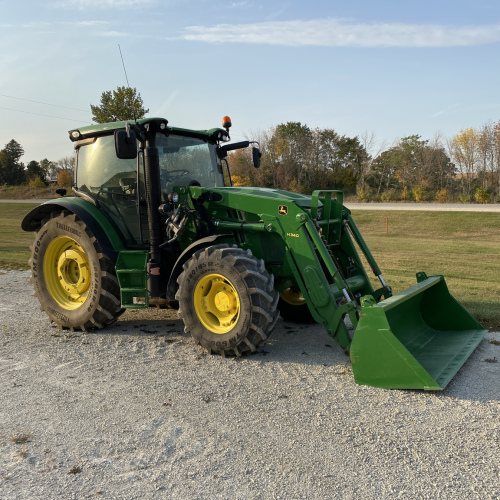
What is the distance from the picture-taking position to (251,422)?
4.05m

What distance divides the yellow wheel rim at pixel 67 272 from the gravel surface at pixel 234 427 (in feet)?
3.39

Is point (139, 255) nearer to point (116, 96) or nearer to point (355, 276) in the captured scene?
point (355, 276)

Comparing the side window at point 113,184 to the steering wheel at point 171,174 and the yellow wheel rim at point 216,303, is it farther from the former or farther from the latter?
the yellow wheel rim at point 216,303

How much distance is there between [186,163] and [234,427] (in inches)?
144

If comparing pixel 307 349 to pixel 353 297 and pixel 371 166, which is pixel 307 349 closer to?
pixel 353 297

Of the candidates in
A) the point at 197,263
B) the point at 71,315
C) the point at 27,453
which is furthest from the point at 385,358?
the point at 71,315

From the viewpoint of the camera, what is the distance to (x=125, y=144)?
18.5 feet

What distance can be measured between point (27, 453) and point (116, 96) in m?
25.3

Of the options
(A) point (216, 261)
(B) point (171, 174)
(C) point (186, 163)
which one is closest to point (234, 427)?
(A) point (216, 261)

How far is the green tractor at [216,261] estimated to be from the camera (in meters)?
5.21

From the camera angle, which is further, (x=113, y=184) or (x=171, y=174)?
(x=113, y=184)

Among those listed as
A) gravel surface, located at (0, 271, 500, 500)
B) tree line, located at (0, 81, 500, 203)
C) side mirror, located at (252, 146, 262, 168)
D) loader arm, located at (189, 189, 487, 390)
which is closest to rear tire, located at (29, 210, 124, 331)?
gravel surface, located at (0, 271, 500, 500)

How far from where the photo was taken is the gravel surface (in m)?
3.20

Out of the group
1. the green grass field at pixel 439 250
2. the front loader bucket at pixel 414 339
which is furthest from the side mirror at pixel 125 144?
the green grass field at pixel 439 250
